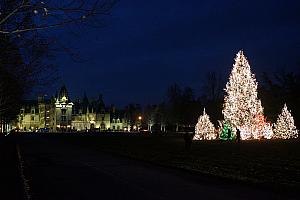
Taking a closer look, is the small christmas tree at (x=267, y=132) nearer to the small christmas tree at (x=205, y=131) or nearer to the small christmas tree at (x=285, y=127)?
the small christmas tree at (x=285, y=127)

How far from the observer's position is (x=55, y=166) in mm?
25609

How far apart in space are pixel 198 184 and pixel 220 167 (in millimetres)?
6137

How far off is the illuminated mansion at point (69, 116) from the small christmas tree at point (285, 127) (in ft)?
430

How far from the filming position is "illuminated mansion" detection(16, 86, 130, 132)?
618 feet

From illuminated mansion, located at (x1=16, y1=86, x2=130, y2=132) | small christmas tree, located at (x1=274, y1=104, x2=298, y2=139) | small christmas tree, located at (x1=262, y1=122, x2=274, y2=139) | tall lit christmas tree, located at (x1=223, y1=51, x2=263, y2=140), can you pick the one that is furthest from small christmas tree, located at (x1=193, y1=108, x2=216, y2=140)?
illuminated mansion, located at (x1=16, y1=86, x2=130, y2=132)

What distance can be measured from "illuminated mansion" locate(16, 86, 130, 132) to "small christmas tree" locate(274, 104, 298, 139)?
5165 inches

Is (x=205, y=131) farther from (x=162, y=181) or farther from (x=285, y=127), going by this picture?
(x=162, y=181)

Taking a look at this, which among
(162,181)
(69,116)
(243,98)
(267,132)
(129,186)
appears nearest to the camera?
(129,186)

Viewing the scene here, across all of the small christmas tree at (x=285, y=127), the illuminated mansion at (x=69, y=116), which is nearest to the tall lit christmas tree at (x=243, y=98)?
the small christmas tree at (x=285, y=127)

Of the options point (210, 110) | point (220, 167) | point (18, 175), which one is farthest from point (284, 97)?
point (18, 175)

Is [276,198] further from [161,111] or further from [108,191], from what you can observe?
[161,111]

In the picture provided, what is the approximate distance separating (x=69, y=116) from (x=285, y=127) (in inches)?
5505

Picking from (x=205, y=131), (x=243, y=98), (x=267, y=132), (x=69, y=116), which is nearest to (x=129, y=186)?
(x=243, y=98)

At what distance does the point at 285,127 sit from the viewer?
56.9 m
